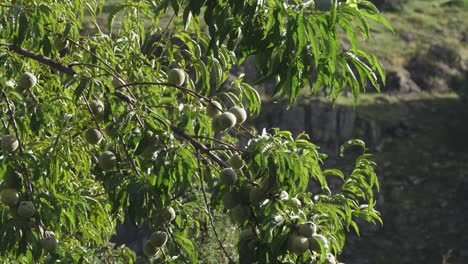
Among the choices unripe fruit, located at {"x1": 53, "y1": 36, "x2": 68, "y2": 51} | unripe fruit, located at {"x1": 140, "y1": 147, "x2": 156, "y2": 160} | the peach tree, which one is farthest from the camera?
unripe fruit, located at {"x1": 53, "y1": 36, "x2": 68, "y2": 51}

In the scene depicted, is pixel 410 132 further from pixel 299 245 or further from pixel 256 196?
pixel 299 245

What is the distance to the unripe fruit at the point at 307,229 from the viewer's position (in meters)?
2.79

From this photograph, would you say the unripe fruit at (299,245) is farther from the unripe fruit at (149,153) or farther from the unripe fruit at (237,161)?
the unripe fruit at (149,153)

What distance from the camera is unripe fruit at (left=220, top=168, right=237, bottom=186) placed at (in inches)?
117

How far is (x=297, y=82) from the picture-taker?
286cm

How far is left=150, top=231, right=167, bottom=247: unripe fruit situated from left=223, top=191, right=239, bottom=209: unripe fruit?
0.84ft

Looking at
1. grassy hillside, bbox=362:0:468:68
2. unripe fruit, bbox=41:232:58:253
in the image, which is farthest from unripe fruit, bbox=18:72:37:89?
grassy hillside, bbox=362:0:468:68

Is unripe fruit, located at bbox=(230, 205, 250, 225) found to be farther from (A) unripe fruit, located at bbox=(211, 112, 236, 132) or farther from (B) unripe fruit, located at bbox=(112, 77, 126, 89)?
(B) unripe fruit, located at bbox=(112, 77, 126, 89)

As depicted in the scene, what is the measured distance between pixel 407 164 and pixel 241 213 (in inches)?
733

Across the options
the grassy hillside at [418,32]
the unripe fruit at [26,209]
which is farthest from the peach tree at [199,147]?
the grassy hillside at [418,32]

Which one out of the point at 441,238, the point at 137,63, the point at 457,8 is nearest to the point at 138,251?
the point at 441,238

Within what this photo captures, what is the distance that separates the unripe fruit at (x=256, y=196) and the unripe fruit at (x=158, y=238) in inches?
13.5

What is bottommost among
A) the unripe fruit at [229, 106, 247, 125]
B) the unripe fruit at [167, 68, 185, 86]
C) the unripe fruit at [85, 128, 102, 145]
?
the unripe fruit at [85, 128, 102, 145]

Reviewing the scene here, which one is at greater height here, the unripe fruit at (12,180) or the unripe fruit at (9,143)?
the unripe fruit at (9,143)
